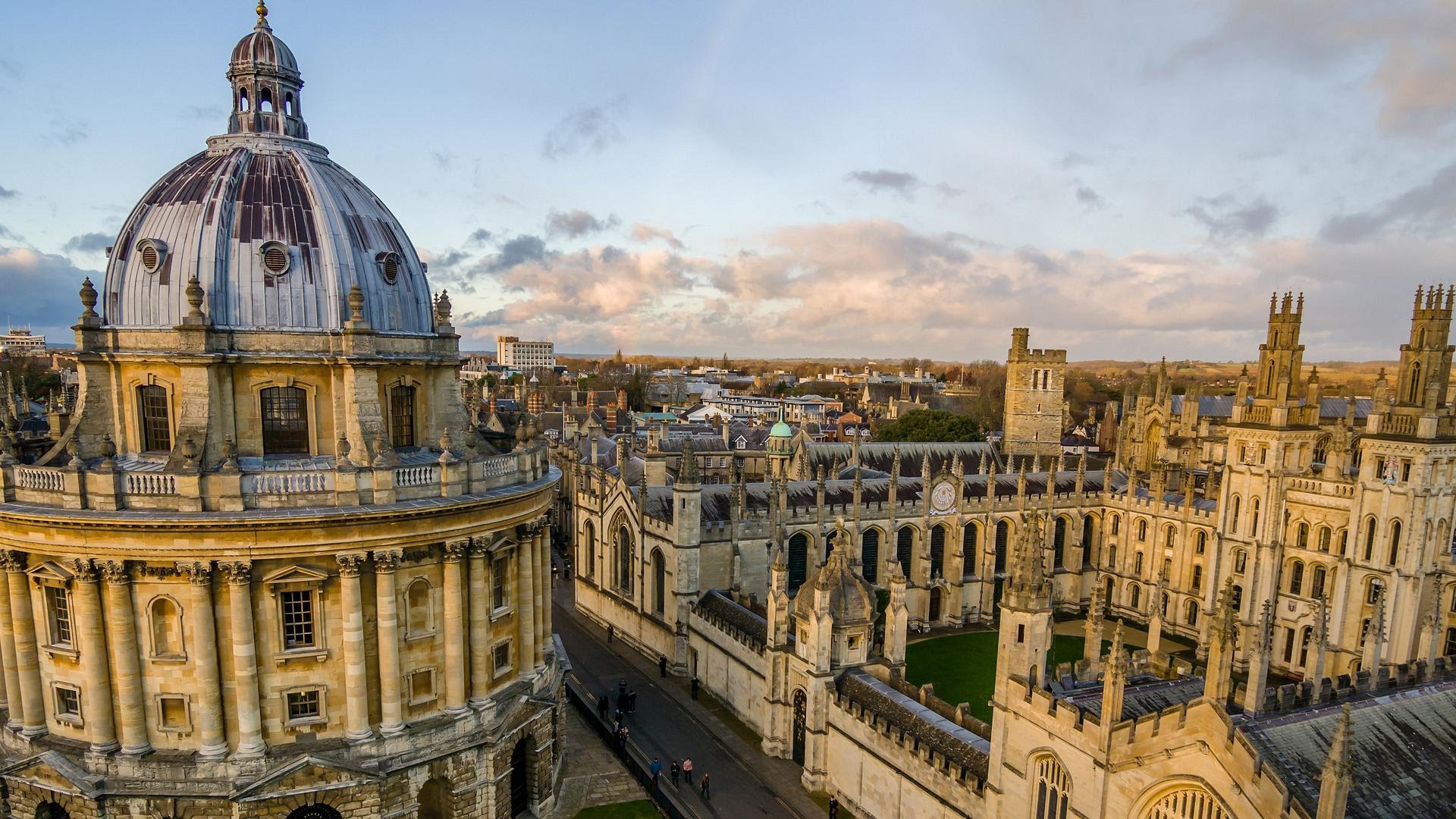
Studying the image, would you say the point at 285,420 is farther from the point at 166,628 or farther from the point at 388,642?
the point at 388,642

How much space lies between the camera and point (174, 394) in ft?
72.5

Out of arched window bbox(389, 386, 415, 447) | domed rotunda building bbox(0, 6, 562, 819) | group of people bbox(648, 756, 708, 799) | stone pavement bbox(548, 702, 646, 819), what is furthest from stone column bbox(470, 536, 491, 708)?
group of people bbox(648, 756, 708, 799)

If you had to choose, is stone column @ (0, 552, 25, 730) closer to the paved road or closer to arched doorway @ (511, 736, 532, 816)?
arched doorway @ (511, 736, 532, 816)

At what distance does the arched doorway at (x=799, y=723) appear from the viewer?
28.8 m

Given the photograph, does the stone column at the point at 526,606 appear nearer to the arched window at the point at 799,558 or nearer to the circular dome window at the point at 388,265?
the circular dome window at the point at 388,265

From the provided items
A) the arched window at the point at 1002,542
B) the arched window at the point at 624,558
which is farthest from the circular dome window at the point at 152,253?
the arched window at the point at 1002,542

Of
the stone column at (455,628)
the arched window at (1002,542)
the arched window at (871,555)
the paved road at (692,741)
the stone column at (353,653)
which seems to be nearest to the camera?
the stone column at (353,653)

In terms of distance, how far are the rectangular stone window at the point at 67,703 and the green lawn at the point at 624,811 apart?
1456 centimetres

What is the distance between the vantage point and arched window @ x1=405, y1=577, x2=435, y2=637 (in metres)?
22.6

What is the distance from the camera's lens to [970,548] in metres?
47.4

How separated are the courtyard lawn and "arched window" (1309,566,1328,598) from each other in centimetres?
987

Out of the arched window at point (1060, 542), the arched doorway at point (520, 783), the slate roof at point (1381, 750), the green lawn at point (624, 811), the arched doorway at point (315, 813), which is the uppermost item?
the slate roof at point (1381, 750)

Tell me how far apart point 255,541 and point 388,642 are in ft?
14.5

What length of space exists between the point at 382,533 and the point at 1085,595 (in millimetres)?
45092
